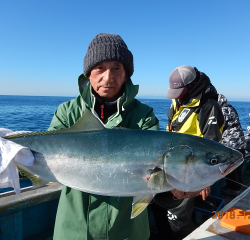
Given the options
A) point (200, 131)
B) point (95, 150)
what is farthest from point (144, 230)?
point (200, 131)

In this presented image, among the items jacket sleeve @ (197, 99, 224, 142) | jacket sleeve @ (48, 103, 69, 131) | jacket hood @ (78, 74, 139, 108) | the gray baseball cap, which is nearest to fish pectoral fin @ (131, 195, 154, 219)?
jacket hood @ (78, 74, 139, 108)

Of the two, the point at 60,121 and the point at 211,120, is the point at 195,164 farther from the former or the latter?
the point at 211,120

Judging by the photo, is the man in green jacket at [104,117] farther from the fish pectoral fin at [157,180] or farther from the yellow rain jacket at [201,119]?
the yellow rain jacket at [201,119]

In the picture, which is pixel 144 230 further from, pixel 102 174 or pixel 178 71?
pixel 178 71

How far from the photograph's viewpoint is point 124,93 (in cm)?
228

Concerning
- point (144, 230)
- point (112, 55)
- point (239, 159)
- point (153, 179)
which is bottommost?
point (144, 230)

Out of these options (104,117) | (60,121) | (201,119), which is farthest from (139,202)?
(201,119)

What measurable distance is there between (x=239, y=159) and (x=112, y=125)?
1.18 meters

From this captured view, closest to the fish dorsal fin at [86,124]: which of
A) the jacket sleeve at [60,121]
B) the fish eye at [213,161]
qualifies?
the jacket sleeve at [60,121]

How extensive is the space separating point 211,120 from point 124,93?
2.43 meters

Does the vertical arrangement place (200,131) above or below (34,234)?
above

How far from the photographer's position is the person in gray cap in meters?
4.01

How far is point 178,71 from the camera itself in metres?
4.56

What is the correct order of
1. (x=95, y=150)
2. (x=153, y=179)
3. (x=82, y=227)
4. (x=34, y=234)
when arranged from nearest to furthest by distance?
1. (x=153, y=179)
2. (x=95, y=150)
3. (x=82, y=227)
4. (x=34, y=234)
